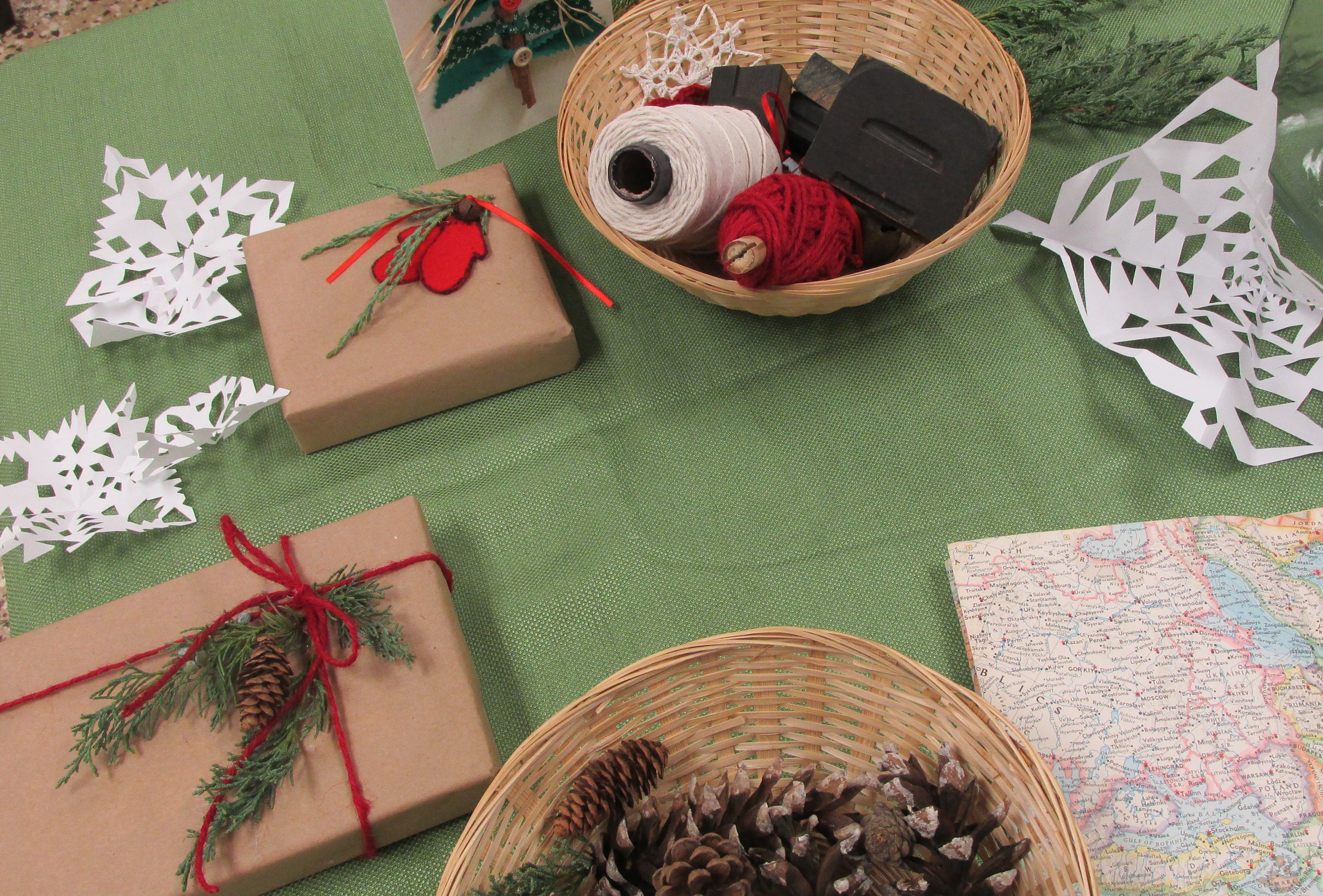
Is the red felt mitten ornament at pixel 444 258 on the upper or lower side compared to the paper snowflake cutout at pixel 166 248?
lower

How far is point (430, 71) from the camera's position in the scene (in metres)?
0.87

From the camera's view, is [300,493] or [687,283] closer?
[687,283]

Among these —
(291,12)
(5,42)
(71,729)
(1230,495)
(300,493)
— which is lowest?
(1230,495)

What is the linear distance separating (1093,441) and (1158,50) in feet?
1.47

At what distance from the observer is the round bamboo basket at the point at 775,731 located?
1.81ft

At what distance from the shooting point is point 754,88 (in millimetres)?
815

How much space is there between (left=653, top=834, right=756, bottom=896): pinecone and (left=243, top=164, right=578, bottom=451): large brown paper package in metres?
0.44

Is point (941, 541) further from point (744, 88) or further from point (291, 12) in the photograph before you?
point (291, 12)

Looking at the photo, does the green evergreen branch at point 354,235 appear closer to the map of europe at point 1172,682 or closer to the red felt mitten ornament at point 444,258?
the red felt mitten ornament at point 444,258

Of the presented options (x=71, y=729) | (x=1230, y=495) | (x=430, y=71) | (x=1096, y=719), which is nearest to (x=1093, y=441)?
(x=1230, y=495)

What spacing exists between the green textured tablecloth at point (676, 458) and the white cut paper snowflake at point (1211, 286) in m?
0.03

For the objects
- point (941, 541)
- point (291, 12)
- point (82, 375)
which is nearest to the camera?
point (941, 541)

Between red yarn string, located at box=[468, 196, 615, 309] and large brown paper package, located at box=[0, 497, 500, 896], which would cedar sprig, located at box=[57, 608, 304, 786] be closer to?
large brown paper package, located at box=[0, 497, 500, 896]

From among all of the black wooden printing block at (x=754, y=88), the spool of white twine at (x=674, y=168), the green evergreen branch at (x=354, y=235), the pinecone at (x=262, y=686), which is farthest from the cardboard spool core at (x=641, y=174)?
the pinecone at (x=262, y=686)
